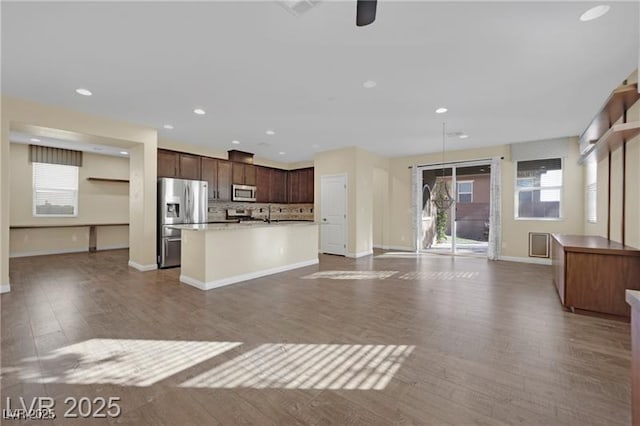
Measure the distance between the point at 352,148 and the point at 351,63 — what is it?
3.96 meters

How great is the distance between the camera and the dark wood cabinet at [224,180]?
7230 mm

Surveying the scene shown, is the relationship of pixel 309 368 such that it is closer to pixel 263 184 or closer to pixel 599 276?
pixel 599 276

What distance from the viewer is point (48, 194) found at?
7027 millimetres

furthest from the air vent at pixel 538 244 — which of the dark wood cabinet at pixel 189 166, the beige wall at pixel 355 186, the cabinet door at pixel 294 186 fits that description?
the dark wood cabinet at pixel 189 166

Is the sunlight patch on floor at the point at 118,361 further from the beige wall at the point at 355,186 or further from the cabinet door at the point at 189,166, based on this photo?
the beige wall at the point at 355,186

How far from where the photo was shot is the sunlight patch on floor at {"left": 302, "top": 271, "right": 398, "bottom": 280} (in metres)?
4.86

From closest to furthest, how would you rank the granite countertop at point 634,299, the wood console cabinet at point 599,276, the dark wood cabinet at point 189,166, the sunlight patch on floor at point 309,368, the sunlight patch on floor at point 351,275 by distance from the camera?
the granite countertop at point 634,299, the sunlight patch on floor at point 309,368, the wood console cabinet at point 599,276, the sunlight patch on floor at point 351,275, the dark wood cabinet at point 189,166

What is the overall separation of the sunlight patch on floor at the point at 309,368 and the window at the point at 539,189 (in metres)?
5.88

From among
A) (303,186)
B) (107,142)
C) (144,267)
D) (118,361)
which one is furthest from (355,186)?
(118,361)

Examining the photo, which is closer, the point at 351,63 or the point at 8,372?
the point at 8,372

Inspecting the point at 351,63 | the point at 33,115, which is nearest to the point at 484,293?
the point at 351,63

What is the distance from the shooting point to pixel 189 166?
260 inches

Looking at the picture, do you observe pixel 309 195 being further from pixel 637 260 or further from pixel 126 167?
pixel 637 260

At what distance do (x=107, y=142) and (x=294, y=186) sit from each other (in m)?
4.94
